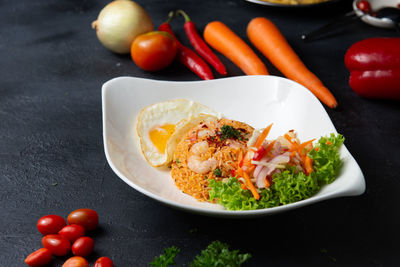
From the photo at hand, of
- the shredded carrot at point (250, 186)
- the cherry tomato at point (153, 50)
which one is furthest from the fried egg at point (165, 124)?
the cherry tomato at point (153, 50)

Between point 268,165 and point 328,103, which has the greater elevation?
point 268,165

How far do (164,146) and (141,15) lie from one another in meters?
2.08

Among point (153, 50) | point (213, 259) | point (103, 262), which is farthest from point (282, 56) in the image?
point (103, 262)

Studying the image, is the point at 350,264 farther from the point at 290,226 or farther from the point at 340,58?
the point at 340,58

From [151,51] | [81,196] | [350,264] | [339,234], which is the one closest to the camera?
[350,264]

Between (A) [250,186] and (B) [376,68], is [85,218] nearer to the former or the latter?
(A) [250,186]

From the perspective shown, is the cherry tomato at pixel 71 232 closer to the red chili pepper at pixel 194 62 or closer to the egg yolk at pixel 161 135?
the egg yolk at pixel 161 135

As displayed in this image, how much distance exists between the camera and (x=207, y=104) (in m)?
4.33

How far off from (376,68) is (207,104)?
1852 millimetres

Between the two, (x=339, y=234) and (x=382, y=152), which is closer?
(x=339, y=234)

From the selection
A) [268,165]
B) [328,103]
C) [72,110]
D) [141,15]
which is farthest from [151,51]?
[268,165]

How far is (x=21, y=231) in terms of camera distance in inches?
134

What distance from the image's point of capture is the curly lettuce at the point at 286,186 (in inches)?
125

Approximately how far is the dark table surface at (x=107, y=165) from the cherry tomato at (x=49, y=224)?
0.32 ft
